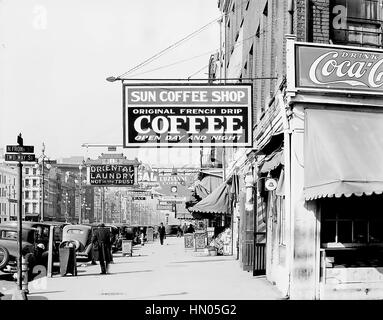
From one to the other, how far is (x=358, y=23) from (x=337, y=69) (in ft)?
6.60

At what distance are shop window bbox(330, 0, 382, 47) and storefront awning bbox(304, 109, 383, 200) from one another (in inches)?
80.9

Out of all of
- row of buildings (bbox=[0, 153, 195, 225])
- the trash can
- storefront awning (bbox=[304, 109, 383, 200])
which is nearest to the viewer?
storefront awning (bbox=[304, 109, 383, 200])

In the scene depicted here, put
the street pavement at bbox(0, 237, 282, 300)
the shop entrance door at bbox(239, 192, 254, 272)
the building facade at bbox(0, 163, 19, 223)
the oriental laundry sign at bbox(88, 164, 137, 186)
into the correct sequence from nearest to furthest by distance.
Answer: the street pavement at bbox(0, 237, 282, 300), the shop entrance door at bbox(239, 192, 254, 272), the oriental laundry sign at bbox(88, 164, 137, 186), the building facade at bbox(0, 163, 19, 223)

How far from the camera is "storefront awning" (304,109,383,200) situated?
9.89 m

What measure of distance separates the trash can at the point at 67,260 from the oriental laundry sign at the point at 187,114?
6893mm

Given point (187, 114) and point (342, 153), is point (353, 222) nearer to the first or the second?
point (342, 153)

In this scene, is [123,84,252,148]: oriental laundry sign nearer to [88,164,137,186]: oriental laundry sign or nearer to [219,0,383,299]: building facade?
[219,0,383,299]: building facade

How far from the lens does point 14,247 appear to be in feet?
57.7

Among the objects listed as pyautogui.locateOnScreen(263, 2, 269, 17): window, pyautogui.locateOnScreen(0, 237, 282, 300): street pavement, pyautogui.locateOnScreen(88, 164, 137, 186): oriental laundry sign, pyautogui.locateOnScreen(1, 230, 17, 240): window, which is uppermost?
pyautogui.locateOnScreen(263, 2, 269, 17): window

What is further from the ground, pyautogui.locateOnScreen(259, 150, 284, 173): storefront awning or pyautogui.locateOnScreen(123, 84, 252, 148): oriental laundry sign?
pyautogui.locateOnScreen(123, 84, 252, 148): oriental laundry sign

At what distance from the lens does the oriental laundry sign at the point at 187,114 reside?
1155 cm

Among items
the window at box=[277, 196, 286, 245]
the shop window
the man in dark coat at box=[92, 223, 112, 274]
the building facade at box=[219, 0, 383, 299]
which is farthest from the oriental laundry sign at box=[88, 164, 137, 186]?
the shop window

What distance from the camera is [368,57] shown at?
1145 centimetres

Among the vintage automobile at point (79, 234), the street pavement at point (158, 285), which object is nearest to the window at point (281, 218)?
the street pavement at point (158, 285)
